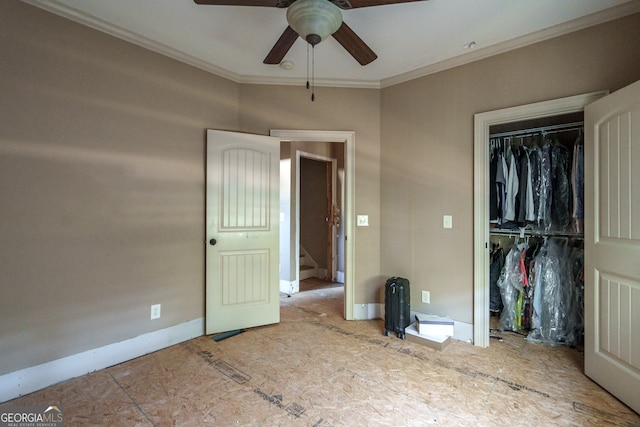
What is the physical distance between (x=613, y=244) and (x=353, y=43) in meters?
2.16

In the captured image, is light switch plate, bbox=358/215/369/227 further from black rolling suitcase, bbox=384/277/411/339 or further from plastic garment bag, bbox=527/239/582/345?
plastic garment bag, bbox=527/239/582/345

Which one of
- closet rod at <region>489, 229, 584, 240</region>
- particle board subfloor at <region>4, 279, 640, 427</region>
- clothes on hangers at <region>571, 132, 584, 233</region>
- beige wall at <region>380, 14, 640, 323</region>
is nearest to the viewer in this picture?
particle board subfloor at <region>4, 279, 640, 427</region>

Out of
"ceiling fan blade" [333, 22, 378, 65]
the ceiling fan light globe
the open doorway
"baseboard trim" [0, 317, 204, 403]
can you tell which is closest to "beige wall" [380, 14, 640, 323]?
"ceiling fan blade" [333, 22, 378, 65]

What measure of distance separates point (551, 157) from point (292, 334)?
116 inches

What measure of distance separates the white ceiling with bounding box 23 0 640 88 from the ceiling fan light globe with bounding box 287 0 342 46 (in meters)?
0.65

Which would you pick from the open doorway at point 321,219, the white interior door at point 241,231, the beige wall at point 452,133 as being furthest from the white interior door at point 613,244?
the open doorway at point 321,219

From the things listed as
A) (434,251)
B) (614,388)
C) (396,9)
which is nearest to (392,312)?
(434,251)

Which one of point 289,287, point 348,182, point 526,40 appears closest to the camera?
point 526,40

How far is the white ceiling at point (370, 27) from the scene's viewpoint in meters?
2.03

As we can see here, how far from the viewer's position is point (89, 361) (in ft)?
7.12

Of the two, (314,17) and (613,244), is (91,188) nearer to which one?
(314,17)

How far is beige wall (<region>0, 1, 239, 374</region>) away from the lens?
6.22 ft

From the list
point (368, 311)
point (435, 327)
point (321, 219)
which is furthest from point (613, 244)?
point (321, 219)

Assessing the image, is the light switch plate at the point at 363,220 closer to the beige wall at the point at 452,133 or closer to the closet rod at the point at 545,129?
the beige wall at the point at 452,133
